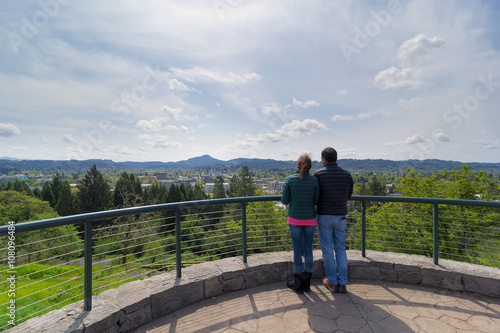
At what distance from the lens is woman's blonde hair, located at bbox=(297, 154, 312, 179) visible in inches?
134

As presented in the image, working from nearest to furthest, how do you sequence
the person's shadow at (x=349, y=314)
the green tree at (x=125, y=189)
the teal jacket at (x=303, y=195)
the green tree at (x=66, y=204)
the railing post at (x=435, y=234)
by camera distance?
the person's shadow at (x=349, y=314) < the teal jacket at (x=303, y=195) < the railing post at (x=435, y=234) < the green tree at (x=66, y=204) < the green tree at (x=125, y=189)

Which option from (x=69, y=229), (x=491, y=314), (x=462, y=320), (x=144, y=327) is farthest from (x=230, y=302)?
(x=69, y=229)

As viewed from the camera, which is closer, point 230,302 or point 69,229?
point 230,302

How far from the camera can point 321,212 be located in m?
3.51

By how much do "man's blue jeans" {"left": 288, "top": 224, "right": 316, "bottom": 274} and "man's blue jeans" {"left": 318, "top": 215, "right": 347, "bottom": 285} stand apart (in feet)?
0.61

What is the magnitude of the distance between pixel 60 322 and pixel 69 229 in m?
41.1

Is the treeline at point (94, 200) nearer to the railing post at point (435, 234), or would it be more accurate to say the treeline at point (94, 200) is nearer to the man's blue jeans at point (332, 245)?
the man's blue jeans at point (332, 245)

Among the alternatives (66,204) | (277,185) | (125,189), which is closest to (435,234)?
(125,189)

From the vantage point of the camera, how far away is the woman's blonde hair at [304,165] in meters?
3.42

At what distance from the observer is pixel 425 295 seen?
3.40 m

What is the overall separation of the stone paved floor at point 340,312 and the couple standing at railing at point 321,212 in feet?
0.86

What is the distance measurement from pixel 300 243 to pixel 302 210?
48 centimetres

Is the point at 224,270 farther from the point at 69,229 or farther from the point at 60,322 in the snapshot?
the point at 69,229

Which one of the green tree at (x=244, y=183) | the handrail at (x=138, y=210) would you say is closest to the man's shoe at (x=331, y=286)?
the handrail at (x=138, y=210)
